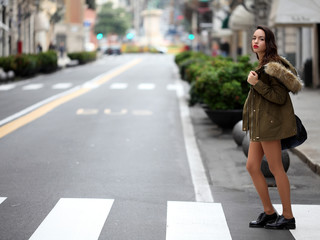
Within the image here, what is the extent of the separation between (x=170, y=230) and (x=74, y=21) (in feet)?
333

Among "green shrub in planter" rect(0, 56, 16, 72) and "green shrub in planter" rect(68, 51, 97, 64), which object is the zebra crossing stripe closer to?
"green shrub in planter" rect(0, 56, 16, 72)

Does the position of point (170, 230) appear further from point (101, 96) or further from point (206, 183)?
point (101, 96)

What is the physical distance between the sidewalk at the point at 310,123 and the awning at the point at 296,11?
7.65ft

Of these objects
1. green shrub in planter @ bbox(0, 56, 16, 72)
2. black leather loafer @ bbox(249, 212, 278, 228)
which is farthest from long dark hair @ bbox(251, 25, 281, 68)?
green shrub in planter @ bbox(0, 56, 16, 72)

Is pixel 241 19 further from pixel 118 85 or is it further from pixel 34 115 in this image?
pixel 34 115

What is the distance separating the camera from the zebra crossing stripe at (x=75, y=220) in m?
7.00

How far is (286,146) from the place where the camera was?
7297 mm

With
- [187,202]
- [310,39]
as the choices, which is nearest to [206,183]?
[187,202]

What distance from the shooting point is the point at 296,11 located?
21453 millimetres

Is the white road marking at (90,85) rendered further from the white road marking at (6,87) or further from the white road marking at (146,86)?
the white road marking at (6,87)

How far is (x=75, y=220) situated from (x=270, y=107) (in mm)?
2186

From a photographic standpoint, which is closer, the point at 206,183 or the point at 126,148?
the point at 206,183

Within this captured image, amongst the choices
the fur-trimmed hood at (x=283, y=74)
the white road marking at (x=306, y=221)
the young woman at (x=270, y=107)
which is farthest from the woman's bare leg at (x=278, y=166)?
the fur-trimmed hood at (x=283, y=74)

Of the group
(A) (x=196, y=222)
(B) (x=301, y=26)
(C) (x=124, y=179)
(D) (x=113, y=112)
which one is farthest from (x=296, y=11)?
(A) (x=196, y=222)
